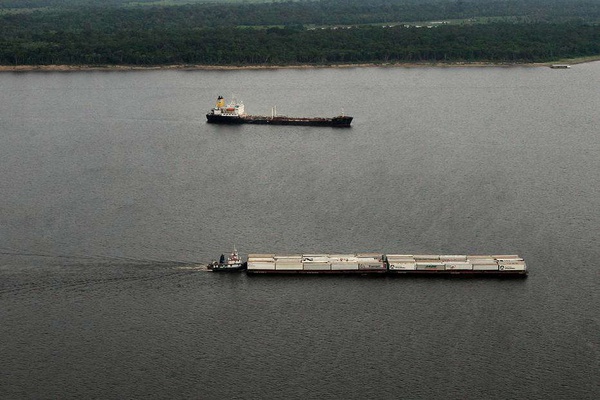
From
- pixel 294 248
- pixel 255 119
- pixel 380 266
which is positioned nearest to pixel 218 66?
pixel 255 119

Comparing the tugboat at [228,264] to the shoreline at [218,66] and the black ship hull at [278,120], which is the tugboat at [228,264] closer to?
the black ship hull at [278,120]

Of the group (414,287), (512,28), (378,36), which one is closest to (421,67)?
(378,36)

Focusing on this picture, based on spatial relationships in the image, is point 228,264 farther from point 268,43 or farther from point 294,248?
point 268,43

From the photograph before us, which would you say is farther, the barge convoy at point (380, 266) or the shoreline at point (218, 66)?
the shoreline at point (218, 66)

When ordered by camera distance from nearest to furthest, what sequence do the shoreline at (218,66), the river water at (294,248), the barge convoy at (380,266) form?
the river water at (294,248)
the barge convoy at (380,266)
the shoreline at (218,66)

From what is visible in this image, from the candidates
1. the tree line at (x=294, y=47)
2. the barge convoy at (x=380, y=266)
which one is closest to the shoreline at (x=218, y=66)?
the tree line at (x=294, y=47)

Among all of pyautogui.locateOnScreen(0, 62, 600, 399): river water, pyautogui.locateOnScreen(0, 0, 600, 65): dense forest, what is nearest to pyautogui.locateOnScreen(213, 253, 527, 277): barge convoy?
pyautogui.locateOnScreen(0, 62, 600, 399): river water

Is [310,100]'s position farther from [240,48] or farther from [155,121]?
[240,48]
